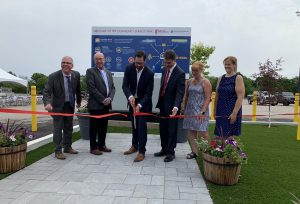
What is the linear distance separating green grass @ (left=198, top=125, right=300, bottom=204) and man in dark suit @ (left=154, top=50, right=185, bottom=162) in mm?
679

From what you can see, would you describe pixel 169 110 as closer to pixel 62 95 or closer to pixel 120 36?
pixel 62 95

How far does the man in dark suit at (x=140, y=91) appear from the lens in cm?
523

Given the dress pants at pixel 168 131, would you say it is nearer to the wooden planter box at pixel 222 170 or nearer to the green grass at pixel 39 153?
the wooden planter box at pixel 222 170

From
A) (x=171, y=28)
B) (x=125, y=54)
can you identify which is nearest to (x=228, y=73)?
(x=171, y=28)

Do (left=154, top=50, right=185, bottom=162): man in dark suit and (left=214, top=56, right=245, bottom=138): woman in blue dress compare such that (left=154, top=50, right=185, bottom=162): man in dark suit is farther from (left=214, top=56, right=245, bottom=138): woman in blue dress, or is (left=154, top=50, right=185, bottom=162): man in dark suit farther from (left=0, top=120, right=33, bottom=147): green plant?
(left=0, top=120, right=33, bottom=147): green plant

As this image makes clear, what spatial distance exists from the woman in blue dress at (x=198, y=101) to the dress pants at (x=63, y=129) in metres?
2.14

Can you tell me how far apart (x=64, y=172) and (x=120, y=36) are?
5538mm

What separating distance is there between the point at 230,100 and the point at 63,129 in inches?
121

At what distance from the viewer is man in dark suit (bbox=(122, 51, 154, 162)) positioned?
5230 mm

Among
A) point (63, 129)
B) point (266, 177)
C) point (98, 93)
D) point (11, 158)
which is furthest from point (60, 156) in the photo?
point (266, 177)

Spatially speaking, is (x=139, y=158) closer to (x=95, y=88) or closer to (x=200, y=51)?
(x=95, y=88)

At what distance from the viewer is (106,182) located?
4.04m

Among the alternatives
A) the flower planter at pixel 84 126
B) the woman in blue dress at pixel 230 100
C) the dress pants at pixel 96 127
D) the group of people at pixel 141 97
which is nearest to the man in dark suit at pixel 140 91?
the group of people at pixel 141 97

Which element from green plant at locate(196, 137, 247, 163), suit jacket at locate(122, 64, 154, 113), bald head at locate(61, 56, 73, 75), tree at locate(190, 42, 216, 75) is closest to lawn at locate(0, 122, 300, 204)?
green plant at locate(196, 137, 247, 163)
